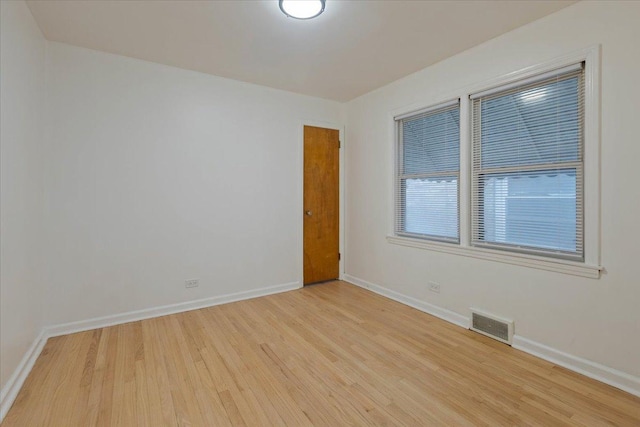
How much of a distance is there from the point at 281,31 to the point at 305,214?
7.36 feet

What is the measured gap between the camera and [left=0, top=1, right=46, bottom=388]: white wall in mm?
1857

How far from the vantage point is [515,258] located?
8.21 ft

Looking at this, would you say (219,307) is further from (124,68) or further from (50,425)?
(124,68)

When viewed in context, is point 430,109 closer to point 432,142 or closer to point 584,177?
point 432,142

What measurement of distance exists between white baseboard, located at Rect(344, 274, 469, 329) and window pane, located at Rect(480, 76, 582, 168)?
4.86 feet

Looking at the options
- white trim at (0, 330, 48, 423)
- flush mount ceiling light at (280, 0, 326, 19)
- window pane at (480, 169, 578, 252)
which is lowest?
white trim at (0, 330, 48, 423)

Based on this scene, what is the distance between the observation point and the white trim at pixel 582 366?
1.93 m

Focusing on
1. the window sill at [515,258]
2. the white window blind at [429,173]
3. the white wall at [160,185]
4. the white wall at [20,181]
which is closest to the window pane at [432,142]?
the white window blind at [429,173]

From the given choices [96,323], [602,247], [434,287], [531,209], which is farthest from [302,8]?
[96,323]

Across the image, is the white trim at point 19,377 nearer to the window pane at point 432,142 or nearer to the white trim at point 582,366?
the white trim at point 582,366

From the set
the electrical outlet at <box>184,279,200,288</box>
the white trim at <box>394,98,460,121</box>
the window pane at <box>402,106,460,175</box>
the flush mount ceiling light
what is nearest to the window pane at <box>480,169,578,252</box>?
the window pane at <box>402,106,460,175</box>

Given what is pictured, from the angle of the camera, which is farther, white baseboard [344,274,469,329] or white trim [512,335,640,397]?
white baseboard [344,274,469,329]

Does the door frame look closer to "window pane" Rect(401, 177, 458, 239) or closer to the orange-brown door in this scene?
the orange-brown door

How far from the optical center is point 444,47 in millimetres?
2791
